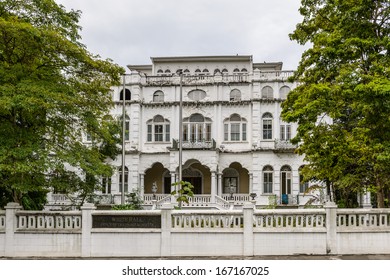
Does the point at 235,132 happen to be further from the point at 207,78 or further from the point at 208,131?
the point at 207,78

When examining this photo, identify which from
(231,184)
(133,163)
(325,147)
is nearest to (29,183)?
(325,147)

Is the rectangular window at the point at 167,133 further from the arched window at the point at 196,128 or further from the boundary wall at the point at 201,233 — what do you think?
the boundary wall at the point at 201,233

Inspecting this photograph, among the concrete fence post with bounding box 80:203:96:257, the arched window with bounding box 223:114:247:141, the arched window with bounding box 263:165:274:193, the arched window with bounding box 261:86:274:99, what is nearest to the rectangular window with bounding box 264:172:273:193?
the arched window with bounding box 263:165:274:193

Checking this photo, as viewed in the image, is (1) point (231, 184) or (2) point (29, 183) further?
(1) point (231, 184)

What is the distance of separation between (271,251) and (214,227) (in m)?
1.83

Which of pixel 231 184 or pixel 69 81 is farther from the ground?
pixel 69 81

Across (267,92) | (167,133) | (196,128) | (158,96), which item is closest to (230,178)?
(196,128)

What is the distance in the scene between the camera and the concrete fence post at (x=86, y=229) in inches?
559

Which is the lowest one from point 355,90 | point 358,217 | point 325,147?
point 358,217

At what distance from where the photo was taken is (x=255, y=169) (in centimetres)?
3491

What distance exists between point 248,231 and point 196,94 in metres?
23.2

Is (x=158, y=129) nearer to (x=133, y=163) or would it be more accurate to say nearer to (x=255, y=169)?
(x=133, y=163)

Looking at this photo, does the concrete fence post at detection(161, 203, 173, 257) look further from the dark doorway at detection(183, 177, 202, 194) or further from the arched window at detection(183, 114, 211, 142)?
the dark doorway at detection(183, 177, 202, 194)

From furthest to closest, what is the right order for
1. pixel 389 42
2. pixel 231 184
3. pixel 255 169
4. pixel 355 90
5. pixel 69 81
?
1. pixel 231 184
2. pixel 255 169
3. pixel 69 81
4. pixel 389 42
5. pixel 355 90
